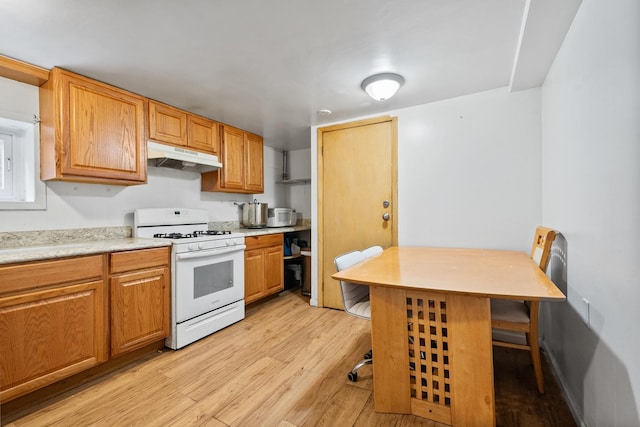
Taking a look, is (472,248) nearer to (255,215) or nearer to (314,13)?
(314,13)

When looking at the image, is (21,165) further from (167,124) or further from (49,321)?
(49,321)

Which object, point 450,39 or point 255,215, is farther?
point 255,215

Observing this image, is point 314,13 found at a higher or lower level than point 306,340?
higher

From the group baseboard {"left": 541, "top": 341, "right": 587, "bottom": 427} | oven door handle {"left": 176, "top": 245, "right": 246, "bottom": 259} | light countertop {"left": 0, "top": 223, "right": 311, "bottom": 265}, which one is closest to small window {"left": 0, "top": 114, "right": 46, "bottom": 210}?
light countertop {"left": 0, "top": 223, "right": 311, "bottom": 265}

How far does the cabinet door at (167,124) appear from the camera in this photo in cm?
246

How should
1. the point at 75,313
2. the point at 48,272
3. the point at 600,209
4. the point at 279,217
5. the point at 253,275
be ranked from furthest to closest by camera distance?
1. the point at 279,217
2. the point at 253,275
3. the point at 75,313
4. the point at 48,272
5. the point at 600,209

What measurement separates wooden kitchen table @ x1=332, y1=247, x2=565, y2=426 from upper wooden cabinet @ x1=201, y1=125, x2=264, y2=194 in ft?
7.24

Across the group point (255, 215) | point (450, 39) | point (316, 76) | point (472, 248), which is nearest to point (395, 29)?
point (450, 39)

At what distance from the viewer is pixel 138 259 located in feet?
6.66

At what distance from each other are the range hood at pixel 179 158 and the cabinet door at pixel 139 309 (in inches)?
40.2

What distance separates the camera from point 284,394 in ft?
5.38

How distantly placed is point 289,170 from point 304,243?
124cm

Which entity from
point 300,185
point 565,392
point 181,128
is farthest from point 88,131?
point 565,392

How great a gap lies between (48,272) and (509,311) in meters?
2.70
